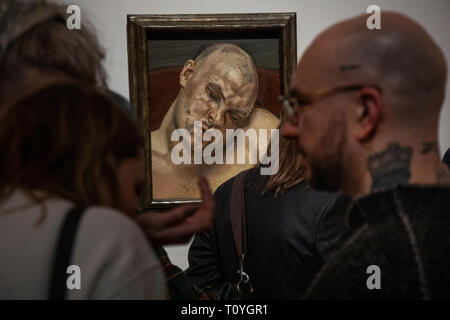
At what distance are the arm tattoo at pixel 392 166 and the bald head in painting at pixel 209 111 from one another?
128 centimetres

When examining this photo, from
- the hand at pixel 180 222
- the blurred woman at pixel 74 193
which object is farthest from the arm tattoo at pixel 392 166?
the blurred woman at pixel 74 193

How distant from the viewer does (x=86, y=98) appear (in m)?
0.67

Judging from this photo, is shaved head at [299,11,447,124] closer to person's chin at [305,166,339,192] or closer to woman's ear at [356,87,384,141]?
woman's ear at [356,87,384,141]

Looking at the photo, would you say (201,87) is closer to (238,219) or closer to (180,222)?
(238,219)

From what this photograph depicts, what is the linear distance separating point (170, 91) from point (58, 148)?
159cm

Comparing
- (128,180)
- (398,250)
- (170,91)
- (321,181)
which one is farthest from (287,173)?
(170,91)

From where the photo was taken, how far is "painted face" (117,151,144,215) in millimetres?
672

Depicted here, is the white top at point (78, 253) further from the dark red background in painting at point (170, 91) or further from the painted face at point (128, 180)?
the dark red background in painting at point (170, 91)

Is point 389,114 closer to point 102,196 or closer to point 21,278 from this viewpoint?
point 102,196

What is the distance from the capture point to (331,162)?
1009mm

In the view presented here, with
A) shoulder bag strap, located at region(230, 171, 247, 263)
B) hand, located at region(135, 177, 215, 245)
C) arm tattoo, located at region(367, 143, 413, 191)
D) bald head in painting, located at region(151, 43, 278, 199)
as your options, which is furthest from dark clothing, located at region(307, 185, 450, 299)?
bald head in painting, located at region(151, 43, 278, 199)

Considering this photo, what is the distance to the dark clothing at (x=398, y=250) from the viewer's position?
77 centimetres

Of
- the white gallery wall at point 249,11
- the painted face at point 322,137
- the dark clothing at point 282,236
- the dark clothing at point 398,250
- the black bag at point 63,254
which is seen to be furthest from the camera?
the white gallery wall at point 249,11

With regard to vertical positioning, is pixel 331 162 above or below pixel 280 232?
above
